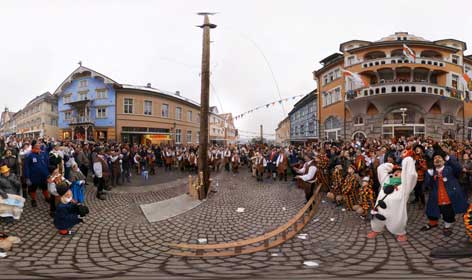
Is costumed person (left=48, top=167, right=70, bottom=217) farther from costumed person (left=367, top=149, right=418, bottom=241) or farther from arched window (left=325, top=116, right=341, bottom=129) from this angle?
arched window (left=325, top=116, right=341, bottom=129)

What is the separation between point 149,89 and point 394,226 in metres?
28.5

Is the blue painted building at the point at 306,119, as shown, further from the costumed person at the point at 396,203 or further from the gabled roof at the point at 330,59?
the costumed person at the point at 396,203

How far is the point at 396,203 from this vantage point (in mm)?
4629

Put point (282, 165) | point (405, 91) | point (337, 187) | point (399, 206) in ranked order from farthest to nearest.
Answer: point (405, 91), point (282, 165), point (337, 187), point (399, 206)

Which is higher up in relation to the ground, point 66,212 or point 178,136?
point 178,136

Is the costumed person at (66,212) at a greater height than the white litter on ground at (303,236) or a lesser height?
greater

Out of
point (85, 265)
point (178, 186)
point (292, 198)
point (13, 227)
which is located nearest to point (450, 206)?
point (292, 198)

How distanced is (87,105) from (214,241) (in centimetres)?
2675

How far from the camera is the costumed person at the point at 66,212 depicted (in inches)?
198

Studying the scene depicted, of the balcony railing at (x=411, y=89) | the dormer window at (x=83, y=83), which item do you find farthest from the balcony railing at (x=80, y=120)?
the balcony railing at (x=411, y=89)

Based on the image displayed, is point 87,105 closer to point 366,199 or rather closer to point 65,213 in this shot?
point 65,213

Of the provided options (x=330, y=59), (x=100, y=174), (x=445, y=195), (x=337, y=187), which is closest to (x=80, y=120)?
(x=100, y=174)

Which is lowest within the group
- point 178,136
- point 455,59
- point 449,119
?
point 178,136

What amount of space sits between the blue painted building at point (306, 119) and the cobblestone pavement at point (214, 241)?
23.9 meters
